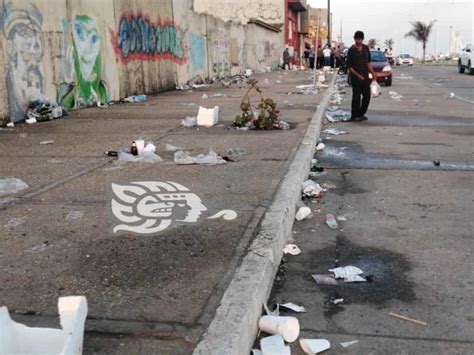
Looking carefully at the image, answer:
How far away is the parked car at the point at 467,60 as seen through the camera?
124ft

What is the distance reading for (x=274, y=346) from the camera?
9.61ft

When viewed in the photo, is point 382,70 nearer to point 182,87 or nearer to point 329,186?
point 182,87

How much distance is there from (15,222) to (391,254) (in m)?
2.88

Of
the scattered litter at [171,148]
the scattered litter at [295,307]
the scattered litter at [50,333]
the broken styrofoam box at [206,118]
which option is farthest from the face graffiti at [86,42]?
the scattered litter at [50,333]

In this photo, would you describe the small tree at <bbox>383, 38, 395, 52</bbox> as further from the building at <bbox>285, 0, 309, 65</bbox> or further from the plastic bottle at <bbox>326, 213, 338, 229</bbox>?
the plastic bottle at <bbox>326, 213, 338, 229</bbox>

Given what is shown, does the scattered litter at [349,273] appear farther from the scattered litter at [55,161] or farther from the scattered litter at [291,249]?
the scattered litter at [55,161]

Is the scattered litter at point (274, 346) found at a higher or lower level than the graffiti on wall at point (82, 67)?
lower

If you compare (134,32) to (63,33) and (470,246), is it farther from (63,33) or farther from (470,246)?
(470,246)

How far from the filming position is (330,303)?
3596 mm

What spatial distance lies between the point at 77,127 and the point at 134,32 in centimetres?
706

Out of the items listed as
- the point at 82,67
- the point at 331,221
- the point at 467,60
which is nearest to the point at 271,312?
the point at 331,221

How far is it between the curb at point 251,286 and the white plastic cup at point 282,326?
0.20 ft

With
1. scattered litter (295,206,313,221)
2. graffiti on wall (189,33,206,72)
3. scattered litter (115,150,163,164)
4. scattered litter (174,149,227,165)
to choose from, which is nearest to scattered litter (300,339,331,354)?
scattered litter (295,206,313,221)

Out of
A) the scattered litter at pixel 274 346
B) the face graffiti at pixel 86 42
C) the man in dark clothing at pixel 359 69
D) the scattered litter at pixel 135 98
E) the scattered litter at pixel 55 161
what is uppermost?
the face graffiti at pixel 86 42
